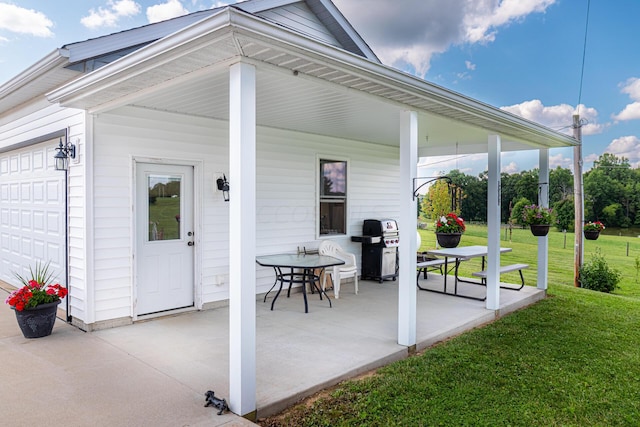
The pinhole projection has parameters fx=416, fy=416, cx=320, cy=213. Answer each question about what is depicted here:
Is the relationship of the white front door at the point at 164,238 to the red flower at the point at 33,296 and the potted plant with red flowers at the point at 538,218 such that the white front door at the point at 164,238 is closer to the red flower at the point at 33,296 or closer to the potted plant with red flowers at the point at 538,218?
the red flower at the point at 33,296

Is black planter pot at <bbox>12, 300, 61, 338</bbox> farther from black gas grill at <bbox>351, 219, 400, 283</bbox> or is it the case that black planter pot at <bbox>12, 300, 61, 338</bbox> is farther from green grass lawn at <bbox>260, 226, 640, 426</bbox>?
black gas grill at <bbox>351, 219, 400, 283</bbox>

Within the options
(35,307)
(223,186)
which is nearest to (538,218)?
(223,186)

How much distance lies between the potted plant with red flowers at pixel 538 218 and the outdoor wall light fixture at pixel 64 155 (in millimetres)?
5933

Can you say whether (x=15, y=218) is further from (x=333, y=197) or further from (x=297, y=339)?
(x=297, y=339)

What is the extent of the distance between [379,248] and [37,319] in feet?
16.9

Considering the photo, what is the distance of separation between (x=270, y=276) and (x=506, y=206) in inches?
391

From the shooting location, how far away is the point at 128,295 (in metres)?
4.73

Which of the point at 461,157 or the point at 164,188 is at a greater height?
the point at 461,157

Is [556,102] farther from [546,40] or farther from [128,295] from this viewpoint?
[128,295]

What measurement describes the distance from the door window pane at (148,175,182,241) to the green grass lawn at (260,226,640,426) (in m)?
2.97

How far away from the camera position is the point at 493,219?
562 centimetres

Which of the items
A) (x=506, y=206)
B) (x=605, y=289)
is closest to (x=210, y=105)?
(x=605, y=289)

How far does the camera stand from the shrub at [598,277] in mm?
8789

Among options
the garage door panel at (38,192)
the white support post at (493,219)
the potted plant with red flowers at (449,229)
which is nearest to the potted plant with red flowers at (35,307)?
the garage door panel at (38,192)
